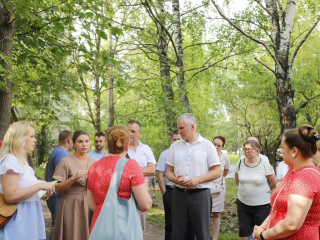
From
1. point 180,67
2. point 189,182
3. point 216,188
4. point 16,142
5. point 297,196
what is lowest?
point 216,188

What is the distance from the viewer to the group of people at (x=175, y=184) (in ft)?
8.93

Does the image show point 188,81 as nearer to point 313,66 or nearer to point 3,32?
point 3,32

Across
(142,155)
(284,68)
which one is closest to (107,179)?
(142,155)

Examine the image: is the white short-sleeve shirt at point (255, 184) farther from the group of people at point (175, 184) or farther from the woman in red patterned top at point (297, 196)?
the woman in red patterned top at point (297, 196)

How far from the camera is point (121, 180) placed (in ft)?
10.6

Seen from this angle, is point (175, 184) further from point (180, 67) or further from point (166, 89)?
point (180, 67)

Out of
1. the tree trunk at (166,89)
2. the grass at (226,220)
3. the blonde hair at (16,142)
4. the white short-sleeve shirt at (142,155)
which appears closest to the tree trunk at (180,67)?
the tree trunk at (166,89)

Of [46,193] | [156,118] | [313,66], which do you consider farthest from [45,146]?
[46,193]

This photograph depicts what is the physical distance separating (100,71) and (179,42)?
14.8ft

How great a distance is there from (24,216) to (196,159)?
2.42m

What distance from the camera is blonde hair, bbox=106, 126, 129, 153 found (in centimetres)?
341

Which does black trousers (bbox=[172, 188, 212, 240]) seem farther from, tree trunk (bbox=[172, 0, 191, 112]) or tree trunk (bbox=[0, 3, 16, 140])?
tree trunk (bbox=[172, 0, 191, 112])

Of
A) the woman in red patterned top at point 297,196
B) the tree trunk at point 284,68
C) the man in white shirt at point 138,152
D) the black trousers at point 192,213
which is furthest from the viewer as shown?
the tree trunk at point 284,68

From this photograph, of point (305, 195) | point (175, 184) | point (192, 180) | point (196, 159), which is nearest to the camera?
point (305, 195)
